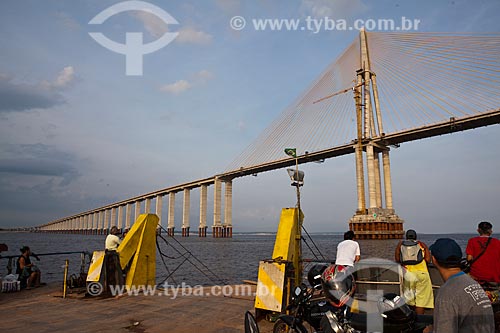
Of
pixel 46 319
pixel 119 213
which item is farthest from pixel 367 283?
pixel 119 213

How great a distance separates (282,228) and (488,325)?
196 inches

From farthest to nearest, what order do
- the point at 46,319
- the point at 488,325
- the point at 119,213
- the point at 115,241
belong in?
the point at 119,213 → the point at 115,241 → the point at 46,319 → the point at 488,325

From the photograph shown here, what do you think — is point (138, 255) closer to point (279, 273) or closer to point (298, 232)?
point (298, 232)

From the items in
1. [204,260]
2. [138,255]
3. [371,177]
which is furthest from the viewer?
[371,177]

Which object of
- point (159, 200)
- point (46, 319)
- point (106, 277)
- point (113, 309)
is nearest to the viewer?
point (46, 319)

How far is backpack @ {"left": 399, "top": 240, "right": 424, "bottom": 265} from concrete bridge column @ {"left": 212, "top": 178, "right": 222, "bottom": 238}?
84.3 m

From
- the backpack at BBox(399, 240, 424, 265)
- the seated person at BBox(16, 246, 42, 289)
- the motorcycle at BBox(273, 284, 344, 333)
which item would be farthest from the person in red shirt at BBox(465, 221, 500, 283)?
the seated person at BBox(16, 246, 42, 289)

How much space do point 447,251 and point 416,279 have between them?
158 inches

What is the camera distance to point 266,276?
20.8 feet

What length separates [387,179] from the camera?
63.9 meters

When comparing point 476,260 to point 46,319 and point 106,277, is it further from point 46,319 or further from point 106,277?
point 106,277

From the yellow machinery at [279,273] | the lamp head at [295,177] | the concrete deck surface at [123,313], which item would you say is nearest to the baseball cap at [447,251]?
the yellow machinery at [279,273]

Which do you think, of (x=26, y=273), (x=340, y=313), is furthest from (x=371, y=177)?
(x=340, y=313)

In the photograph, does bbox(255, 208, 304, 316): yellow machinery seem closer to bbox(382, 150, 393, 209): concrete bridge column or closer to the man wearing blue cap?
the man wearing blue cap
